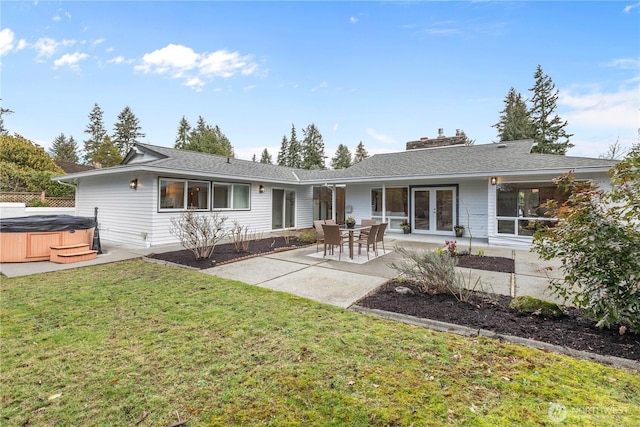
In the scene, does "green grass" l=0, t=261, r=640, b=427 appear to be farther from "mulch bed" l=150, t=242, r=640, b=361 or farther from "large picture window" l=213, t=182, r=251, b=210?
"large picture window" l=213, t=182, r=251, b=210

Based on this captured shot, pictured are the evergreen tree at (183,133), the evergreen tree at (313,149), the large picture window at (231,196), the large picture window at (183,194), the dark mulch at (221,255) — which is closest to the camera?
the dark mulch at (221,255)

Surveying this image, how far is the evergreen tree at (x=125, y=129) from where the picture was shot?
135 ft

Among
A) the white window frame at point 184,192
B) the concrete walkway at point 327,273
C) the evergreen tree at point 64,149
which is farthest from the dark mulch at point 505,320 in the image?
the evergreen tree at point 64,149

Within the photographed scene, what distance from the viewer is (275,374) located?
2381 millimetres

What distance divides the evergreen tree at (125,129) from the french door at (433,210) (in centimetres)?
4379

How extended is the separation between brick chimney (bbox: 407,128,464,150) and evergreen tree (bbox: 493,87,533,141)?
17.4m

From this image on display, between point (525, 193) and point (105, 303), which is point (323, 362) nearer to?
point (105, 303)

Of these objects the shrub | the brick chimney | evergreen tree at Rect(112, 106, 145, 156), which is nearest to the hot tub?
the shrub

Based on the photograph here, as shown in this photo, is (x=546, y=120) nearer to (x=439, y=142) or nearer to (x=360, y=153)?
(x=439, y=142)

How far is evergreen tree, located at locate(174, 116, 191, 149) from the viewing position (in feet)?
126

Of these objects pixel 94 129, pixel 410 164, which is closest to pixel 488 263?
pixel 410 164

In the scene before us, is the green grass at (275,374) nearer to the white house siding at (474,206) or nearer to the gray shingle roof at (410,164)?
the gray shingle roof at (410,164)

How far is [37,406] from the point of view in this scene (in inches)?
79.2

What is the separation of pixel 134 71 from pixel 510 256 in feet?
55.6
